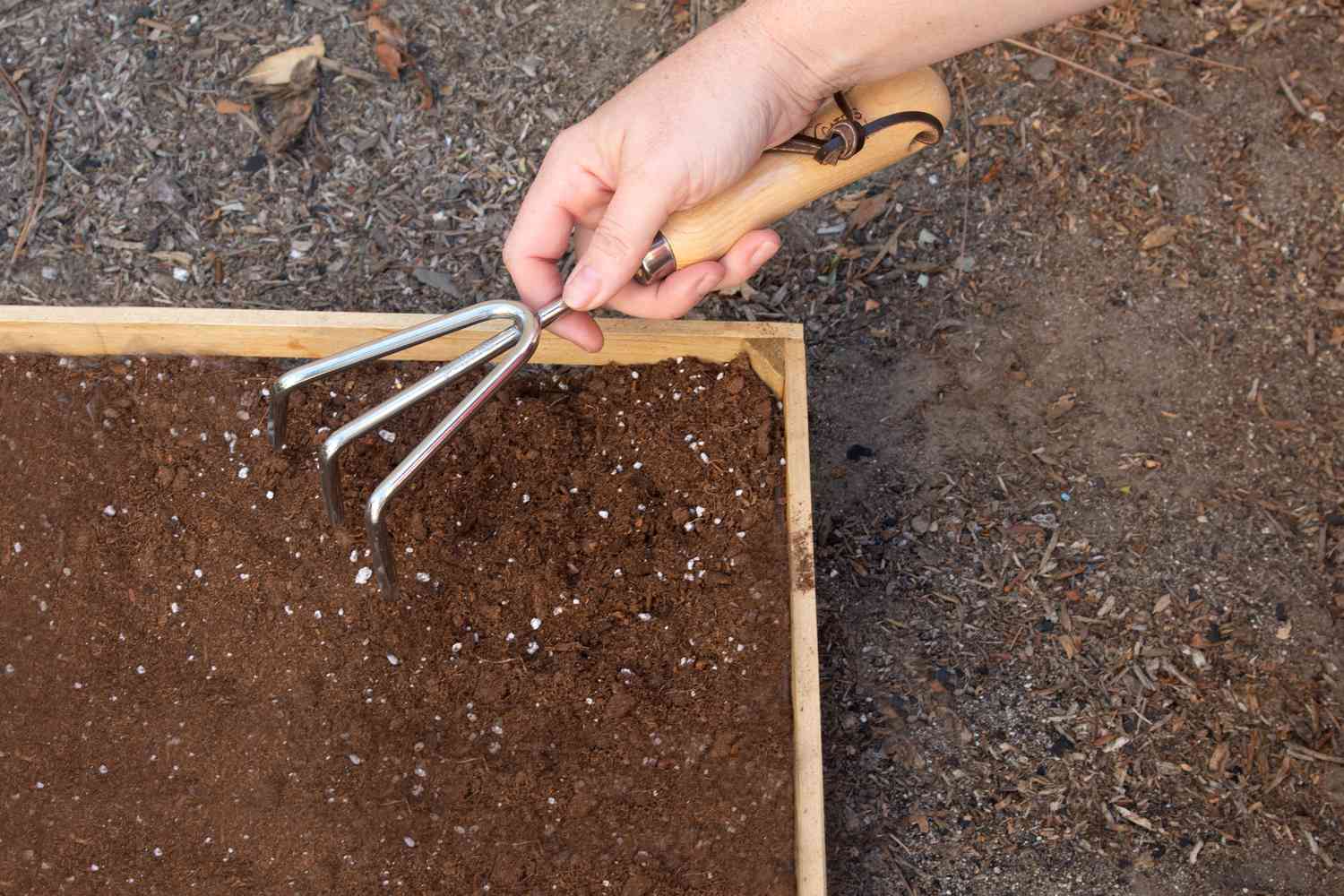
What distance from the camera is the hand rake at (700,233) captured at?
1532 mm

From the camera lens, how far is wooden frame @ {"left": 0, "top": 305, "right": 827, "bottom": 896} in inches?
69.3

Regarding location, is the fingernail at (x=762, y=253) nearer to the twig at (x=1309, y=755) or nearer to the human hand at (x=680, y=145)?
the human hand at (x=680, y=145)

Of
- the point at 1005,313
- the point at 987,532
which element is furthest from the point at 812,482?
the point at 1005,313

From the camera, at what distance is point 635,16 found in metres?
2.68

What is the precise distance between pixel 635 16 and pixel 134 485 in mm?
1690

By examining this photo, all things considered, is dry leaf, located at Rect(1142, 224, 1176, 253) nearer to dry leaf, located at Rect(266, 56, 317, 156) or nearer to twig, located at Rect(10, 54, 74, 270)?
dry leaf, located at Rect(266, 56, 317, 156)

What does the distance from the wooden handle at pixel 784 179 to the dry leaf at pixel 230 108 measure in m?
1.48

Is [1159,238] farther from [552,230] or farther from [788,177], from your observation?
[552,230]

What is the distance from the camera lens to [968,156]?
254cm

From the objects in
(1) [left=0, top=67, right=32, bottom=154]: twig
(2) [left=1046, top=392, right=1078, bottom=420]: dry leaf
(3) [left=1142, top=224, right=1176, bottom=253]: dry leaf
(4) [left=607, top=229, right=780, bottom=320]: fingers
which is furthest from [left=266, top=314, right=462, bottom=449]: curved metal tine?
(3) [left=1142, top=224, right=1176, bottom=253]: dry leaf

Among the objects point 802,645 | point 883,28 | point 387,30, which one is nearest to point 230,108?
point 387,30

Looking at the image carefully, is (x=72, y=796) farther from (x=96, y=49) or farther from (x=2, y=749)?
(x=96, y=49)

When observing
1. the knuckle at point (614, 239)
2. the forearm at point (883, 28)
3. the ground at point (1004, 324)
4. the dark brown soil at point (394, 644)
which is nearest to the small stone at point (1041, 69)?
the ground at point (1004, 324)

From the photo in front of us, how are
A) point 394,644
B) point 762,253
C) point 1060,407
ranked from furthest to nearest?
1. point 1060,407
2. point 394,644
3. point 762,253
